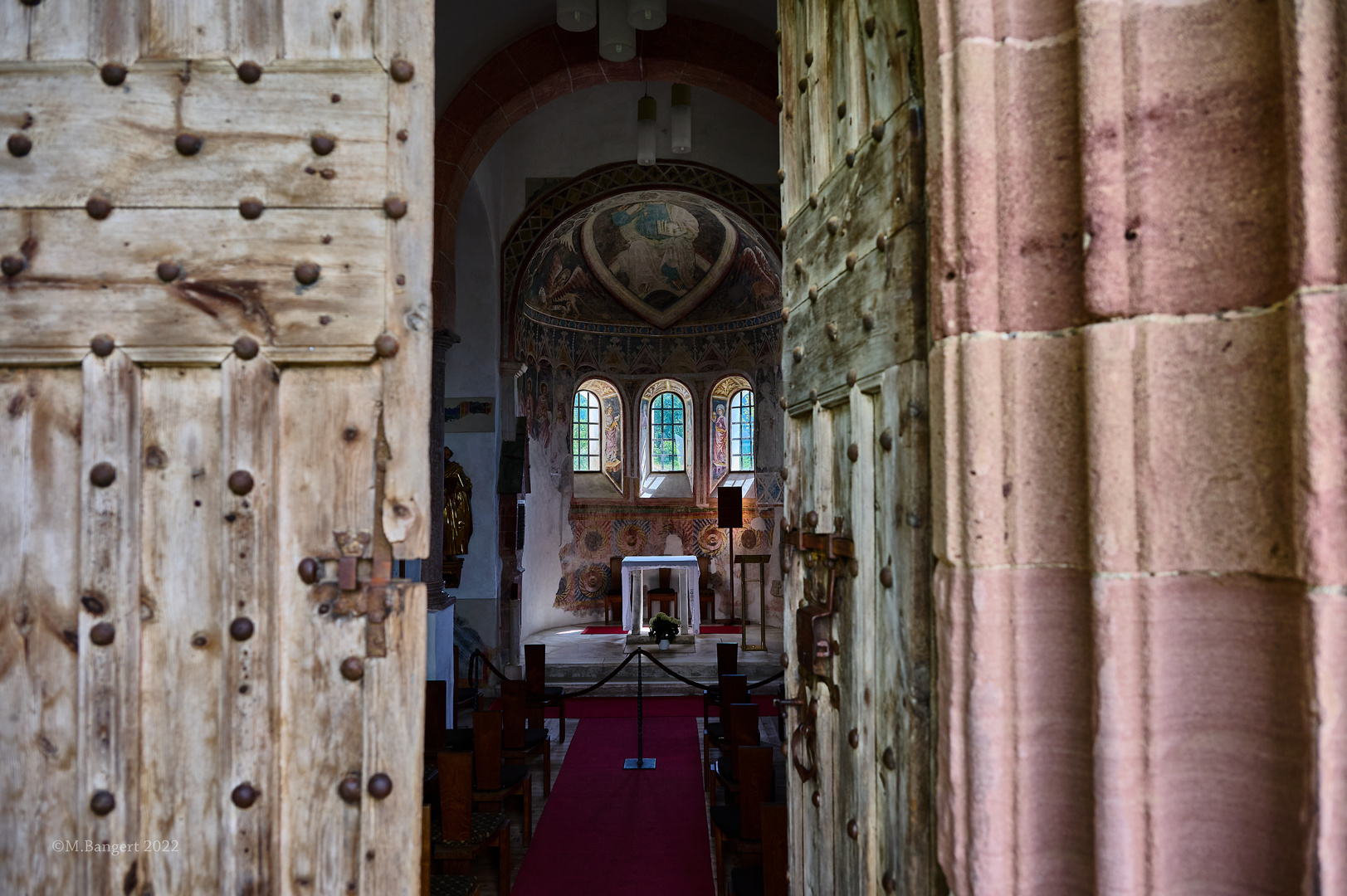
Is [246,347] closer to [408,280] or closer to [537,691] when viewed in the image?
[408,280]

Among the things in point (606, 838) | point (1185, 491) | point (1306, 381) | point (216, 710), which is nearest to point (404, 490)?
point (216, 710)

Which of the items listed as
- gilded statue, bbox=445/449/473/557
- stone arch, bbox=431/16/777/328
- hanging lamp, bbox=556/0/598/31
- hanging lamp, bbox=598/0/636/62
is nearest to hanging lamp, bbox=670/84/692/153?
stone arch, bbox=431/16/777/328

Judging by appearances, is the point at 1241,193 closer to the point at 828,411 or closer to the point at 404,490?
the point at 828,411

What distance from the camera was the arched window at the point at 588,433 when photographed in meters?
13.4

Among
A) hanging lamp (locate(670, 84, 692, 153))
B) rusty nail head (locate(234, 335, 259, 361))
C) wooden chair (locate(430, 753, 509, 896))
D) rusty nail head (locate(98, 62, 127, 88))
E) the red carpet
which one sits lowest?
the red carpet

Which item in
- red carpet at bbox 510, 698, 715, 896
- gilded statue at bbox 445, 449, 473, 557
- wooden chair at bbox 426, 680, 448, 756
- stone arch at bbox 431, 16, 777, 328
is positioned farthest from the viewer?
gilded statue at bbox 445, 449, 473, 557

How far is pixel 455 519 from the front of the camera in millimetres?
8703

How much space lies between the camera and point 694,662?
950 centimetres

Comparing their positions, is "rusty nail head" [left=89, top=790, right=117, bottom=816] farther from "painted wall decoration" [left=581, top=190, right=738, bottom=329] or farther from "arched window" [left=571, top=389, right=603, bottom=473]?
"arched window" [left=571, top=389, right=603, bottom=473]

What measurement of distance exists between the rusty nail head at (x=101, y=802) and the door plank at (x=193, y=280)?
87 cm

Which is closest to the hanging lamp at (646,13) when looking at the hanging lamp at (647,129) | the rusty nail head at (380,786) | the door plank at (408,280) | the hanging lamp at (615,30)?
the hanging lamp at (615,30)

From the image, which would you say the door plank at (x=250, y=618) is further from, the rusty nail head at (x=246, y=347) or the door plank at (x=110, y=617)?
the door plank at (x=110, y=617)

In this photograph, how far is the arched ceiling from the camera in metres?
12.1

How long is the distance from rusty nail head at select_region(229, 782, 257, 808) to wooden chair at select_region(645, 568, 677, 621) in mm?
10041
